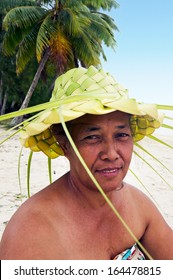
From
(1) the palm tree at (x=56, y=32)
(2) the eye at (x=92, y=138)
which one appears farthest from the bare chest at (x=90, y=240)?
(1) the palm tree at (x=56, y=32)

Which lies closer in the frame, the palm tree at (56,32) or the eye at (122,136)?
the eye at (122,136)

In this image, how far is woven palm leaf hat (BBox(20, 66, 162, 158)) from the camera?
98 centimetres

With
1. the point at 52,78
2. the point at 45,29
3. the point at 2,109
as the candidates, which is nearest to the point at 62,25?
the point at 45,29

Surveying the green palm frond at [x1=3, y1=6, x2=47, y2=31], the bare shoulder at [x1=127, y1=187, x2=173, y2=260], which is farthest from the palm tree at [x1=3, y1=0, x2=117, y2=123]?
the bare shoulder at [x1=127, y1=187, x2=173, y2=260]

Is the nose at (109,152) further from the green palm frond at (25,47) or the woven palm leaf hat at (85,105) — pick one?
the green palm frond at (25,47)

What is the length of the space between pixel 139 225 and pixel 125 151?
1.44ft

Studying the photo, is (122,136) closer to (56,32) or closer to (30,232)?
(30,232)

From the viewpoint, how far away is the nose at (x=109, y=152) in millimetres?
1088

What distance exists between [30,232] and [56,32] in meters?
14.6

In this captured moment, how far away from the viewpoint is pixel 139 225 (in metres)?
1.43

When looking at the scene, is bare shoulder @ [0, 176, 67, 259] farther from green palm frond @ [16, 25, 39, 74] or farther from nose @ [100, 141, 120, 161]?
green palm frond @ [16, 25, 39, 74]

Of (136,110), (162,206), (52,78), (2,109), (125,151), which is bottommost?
(162,206)
